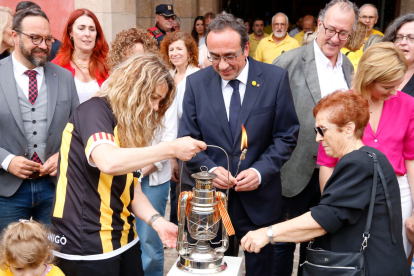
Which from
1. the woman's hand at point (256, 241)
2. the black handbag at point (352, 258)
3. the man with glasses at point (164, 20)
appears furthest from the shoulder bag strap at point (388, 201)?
the man with glasses at point (164, 20)

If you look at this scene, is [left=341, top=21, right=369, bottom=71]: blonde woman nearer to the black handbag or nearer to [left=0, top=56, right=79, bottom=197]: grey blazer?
the black handbag

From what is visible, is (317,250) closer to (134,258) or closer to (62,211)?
(134,258)

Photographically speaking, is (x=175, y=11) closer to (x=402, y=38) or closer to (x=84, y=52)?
(x=84, y=52)

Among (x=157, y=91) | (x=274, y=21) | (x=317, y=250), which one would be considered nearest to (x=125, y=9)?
(x=274, y=21)

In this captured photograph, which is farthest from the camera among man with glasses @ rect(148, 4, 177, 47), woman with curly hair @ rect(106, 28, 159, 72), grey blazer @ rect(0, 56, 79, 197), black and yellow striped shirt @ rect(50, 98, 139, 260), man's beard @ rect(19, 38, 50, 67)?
man with glasses @ rect(148, 4, 177, 47)

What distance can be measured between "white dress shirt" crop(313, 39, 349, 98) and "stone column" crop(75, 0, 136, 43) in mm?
4551

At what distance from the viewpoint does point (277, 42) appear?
7.82m

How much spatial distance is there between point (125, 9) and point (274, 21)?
2.61 metres

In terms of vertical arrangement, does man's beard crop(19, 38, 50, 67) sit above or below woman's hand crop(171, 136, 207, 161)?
above

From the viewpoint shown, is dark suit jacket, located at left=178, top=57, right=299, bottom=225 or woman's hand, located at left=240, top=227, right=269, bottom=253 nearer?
woman's hand, located at left=240, top=227, right=269, bottom=253

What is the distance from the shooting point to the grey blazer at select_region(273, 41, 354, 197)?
3361 mm

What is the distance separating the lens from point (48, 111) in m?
3.17

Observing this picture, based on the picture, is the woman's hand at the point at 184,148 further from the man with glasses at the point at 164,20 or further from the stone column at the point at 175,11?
the stone column at the point at 175,11

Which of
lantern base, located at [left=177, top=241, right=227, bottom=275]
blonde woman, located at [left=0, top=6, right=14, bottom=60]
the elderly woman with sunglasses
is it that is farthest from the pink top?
blonde woman, located at [left=0, top=6, right=14, bottom=60]
